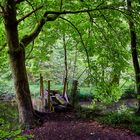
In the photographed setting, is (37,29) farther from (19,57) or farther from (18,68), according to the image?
(18,68)

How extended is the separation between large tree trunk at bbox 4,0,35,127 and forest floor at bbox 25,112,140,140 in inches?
24.7

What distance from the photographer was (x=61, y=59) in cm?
2198

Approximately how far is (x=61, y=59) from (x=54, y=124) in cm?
1270

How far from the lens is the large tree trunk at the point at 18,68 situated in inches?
353

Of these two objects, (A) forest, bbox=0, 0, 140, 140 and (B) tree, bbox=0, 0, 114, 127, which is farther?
(B) tree, bbox=0, 0, 114, 127

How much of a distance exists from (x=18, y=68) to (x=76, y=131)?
104 inches

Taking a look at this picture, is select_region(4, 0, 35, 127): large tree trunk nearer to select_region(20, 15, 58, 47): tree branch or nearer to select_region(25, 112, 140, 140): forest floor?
select_region(20, 15, 58, 47): tree branch

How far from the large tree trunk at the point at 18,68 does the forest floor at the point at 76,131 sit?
629mm

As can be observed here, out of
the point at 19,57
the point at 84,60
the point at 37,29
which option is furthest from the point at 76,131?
the point at 37,29

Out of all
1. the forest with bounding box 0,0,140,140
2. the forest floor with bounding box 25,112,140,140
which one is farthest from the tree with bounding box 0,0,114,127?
the forest floor with bounding box 25,112,140,140

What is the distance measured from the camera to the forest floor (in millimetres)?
8391

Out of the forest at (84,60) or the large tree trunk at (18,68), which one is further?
the large tree trunk at (18,68)

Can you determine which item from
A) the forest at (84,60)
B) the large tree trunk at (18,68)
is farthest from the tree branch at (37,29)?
the large tree trunk at (18,68)

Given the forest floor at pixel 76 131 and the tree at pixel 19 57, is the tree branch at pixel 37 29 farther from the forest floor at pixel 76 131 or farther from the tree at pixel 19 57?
the forest floor at pixel 76 131
